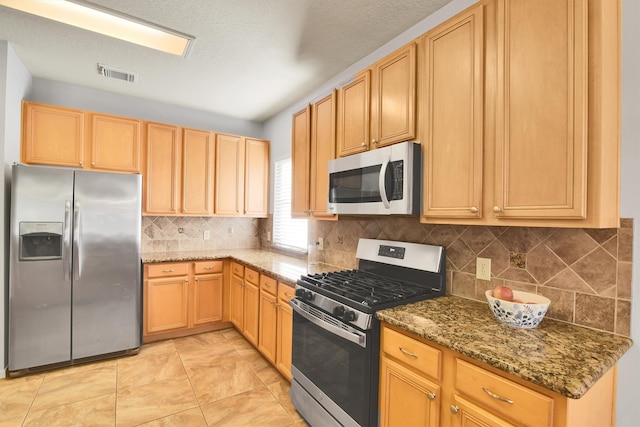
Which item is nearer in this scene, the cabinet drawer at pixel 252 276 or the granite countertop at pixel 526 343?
the granite countertop at pixel 526 343

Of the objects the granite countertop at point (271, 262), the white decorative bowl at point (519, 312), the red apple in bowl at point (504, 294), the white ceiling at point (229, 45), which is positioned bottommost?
→ the granite countertop at point (271, 262)

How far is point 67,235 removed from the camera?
9.10ft

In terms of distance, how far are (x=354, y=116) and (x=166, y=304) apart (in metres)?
2.82

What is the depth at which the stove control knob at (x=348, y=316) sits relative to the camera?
166 centimetres

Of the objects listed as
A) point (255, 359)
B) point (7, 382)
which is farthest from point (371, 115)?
A: point (7, 382)

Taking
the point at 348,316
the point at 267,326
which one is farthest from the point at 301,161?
the point at 348,316

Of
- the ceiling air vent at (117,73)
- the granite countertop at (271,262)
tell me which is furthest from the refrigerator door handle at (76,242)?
the ceiling air vent at (117,73)

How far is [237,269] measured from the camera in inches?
140

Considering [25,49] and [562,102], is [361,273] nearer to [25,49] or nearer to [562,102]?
[562,102]

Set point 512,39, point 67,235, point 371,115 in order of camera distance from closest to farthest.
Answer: point 512,39, point 371,115, point 67,235

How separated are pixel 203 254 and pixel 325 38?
107 inches

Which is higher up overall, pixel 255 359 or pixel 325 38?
pixel 325 38

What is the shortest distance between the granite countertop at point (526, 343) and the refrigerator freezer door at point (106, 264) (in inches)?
104

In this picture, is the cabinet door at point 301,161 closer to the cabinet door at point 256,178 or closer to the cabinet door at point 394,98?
the cabinet door at point 394,98
